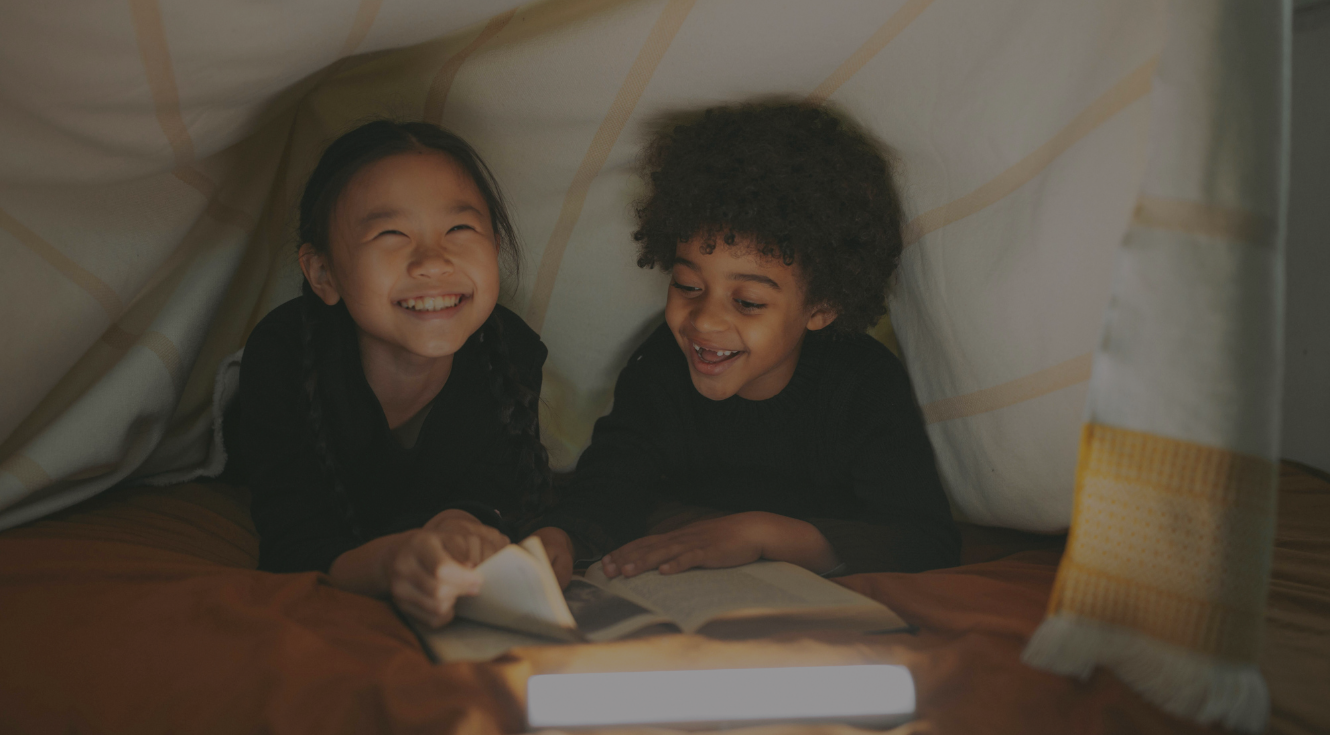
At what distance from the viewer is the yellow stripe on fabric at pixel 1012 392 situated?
717mm

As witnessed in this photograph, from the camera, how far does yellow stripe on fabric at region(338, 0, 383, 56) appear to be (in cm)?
69

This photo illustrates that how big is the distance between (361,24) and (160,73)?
0.58ft

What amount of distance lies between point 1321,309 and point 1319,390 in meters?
0.12

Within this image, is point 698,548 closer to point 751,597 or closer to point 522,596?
point 751,597

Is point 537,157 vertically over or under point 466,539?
over

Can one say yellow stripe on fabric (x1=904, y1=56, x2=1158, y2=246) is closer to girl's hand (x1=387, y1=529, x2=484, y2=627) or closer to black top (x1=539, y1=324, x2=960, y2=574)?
black top (x1=539, y1=324, x2=960, y2=574)

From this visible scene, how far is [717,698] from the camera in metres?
0.49

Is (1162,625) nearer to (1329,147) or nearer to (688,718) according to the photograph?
(688,718)

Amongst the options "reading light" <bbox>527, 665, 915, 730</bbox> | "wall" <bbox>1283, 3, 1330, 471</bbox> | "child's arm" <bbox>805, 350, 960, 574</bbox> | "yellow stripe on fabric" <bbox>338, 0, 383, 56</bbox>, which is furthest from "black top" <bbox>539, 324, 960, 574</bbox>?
"wall" <bbox>1283, 3, 1330, 471</bbox>

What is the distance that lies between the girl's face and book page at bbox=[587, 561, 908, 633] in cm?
33

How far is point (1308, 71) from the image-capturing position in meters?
1.12

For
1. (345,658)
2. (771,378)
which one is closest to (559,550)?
(345,658)

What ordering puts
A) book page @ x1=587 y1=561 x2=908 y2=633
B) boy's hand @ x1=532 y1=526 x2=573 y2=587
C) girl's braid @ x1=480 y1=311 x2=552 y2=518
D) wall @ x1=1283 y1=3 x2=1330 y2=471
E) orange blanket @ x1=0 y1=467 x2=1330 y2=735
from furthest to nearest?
1. wall @ x1=1283 y1=3 x2=1330 y2=471
2. girl's braid @ x1=480 y1=311 x2=552 y2=518
3. boy's hand @ x1=532 y1=526 x2=573 y2=587
4. book page @ x1=587 y1=561 x2=908 y2=633
5. orange blanket @ x1=0 y1=467 x2=1330 y2=735

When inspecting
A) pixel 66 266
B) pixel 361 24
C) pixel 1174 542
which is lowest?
pixel 1174 542
